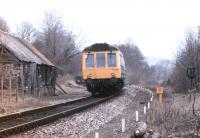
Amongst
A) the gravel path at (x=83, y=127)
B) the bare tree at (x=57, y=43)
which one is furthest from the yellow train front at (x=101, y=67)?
the bare tree at (x=57, y=43)

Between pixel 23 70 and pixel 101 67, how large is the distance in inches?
249

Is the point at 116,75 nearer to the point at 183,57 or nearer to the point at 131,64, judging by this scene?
the point at 183,57

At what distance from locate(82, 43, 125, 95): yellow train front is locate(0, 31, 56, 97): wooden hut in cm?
466

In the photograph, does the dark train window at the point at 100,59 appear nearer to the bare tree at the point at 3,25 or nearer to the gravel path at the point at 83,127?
the gravel path at the point at 83,127

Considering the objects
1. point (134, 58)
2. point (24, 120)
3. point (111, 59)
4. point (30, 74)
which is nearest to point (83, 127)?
point (24, 120)

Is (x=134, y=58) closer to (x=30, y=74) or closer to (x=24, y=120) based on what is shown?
(x=30, y=74)

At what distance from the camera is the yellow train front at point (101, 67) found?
32.2m

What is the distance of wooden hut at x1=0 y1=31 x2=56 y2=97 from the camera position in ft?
94.4

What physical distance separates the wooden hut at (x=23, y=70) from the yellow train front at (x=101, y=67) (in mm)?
4656

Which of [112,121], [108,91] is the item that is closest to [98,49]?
[108,91]

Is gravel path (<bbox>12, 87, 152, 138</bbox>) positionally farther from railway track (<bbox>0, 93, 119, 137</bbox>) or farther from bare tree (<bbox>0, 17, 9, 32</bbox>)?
bare tree (<bbox>0, 17, 9, 32</bbox>)

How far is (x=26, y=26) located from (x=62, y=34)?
14061 millimetres

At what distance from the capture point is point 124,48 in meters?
130

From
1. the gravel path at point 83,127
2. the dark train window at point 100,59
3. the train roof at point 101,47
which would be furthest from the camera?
the train roof at point 101,47
